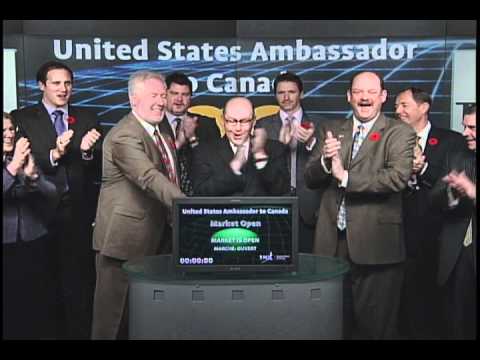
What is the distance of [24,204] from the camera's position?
6.48m

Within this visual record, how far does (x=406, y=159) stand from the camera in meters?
6.52

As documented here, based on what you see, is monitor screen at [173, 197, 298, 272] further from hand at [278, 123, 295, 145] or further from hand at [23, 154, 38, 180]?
hand at [23, 154, 38, 180]

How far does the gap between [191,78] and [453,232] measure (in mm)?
2267

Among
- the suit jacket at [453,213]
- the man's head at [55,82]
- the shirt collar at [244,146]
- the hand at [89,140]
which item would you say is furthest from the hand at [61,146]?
the suit jacket at [453,213]

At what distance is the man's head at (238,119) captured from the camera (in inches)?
259

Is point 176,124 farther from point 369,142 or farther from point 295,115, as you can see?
point 369,142

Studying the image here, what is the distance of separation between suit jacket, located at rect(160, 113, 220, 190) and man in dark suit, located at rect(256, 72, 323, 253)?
33cm

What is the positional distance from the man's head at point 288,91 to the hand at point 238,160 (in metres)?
0.44

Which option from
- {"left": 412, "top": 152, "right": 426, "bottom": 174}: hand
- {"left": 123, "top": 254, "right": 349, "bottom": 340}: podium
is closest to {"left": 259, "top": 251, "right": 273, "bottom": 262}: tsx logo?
{"left": 123, "top": 254, "right": 349, "bottom": 340}: podium

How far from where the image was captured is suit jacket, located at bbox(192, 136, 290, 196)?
656 centimetres

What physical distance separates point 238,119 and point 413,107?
1305 mm

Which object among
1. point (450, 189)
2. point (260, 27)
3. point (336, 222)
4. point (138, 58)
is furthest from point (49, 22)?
point (450, 189)

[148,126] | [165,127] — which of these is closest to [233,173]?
[165,127]
